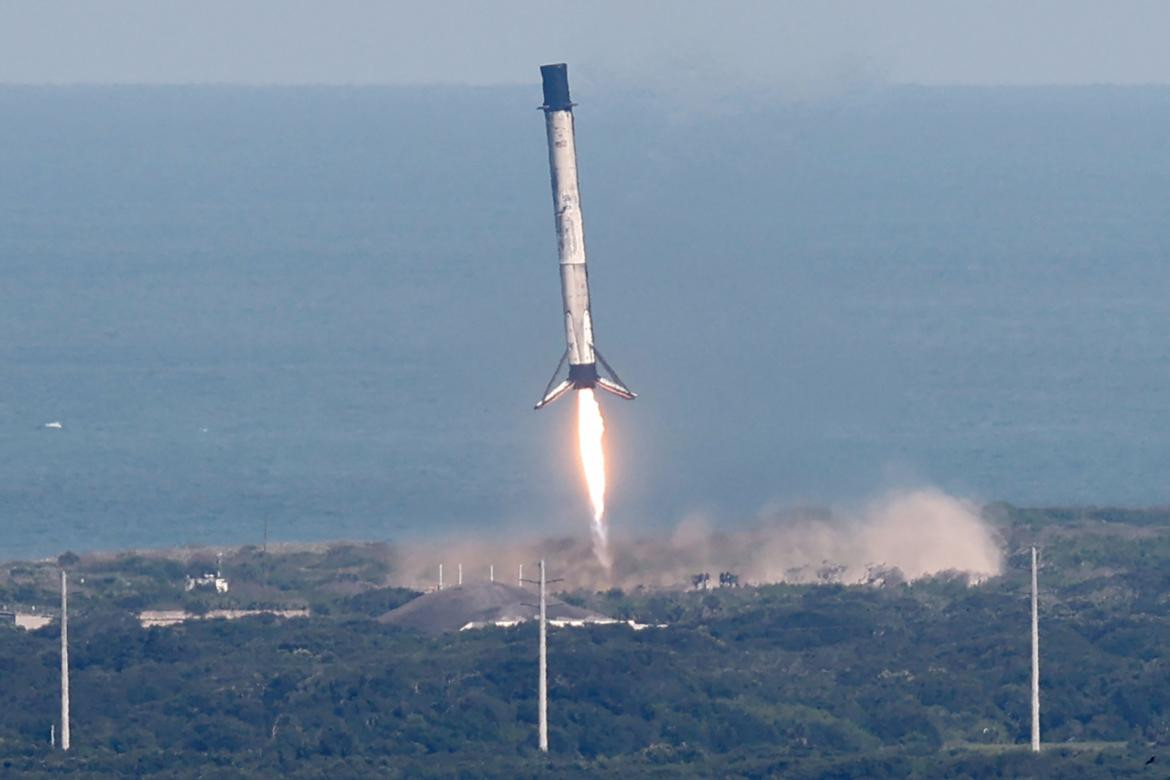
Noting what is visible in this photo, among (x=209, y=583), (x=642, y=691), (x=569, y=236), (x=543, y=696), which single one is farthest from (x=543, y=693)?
(x=209, y=583)

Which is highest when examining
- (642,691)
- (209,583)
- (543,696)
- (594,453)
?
(594,453)

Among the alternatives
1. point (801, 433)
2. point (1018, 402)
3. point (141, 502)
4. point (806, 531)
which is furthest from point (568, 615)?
point (1018, 402)

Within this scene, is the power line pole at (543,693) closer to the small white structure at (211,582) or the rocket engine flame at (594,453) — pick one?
the rocket engine flame at (594,453)

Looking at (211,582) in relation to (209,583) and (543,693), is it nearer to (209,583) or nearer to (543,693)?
(209,583)

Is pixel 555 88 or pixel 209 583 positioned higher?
pixel 555 88

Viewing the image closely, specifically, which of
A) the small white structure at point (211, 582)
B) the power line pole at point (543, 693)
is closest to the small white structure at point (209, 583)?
the small white structure at point (211, 582)

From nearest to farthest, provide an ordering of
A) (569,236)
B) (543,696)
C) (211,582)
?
1. (543,696)
2. (569,236)
3. (211,582)

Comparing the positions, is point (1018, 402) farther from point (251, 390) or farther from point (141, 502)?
point (141, 502)
